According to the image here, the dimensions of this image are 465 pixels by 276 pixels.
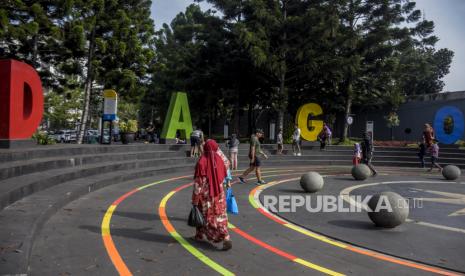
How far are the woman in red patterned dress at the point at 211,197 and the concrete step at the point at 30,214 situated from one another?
246cm

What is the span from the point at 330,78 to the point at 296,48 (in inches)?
223

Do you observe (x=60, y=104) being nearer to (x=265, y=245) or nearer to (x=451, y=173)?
(x=451, y=173)

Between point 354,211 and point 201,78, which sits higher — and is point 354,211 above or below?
below

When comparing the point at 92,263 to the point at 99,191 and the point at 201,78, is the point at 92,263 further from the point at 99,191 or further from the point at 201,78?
the point at 201,78

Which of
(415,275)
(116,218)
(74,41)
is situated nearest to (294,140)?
(74,41)

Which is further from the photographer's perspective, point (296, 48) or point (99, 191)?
point (296, 48)

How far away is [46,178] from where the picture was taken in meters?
9.84

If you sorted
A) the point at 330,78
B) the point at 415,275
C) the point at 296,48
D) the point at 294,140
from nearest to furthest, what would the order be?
the point at 415,275
the point at 294,140
the point at 296,48
the point at 330,78

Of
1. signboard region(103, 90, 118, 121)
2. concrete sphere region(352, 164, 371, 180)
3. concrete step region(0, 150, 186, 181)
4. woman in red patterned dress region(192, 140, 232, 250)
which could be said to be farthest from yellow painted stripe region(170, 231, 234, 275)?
signboard region(103, 90, 118, 121)

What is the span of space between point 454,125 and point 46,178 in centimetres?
2452

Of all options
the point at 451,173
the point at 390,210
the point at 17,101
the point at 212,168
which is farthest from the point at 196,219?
the point at 451,173

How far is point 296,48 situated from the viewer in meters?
28.6

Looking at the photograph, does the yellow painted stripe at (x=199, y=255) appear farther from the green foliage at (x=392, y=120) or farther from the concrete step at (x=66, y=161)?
the green foliage at (x=392, y=120)

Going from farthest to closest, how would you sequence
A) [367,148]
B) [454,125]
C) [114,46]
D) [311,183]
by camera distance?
[114,46] < [454,125] < [367,148] < [311,183]
